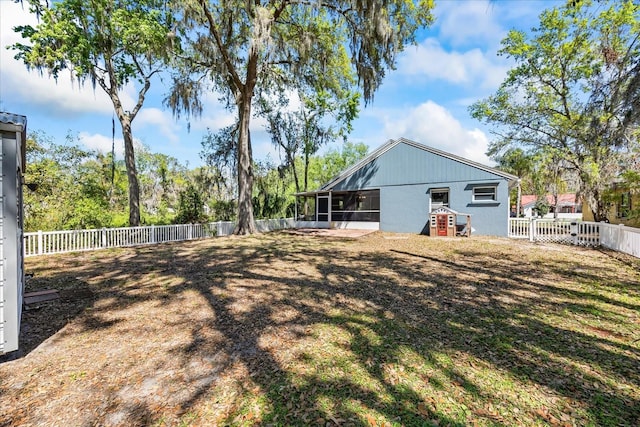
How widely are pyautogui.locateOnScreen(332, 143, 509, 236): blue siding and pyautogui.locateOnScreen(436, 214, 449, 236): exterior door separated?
101 cm

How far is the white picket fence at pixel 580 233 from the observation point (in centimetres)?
789

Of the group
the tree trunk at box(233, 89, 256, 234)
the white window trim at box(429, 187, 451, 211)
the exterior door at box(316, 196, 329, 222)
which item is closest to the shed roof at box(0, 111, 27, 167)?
the tree trunk at box(233, 89, 256, 234)

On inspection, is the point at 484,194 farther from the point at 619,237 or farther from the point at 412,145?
the point at 619,237

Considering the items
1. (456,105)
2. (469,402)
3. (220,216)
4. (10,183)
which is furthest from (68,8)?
(456,105)

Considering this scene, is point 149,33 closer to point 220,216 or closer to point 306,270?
point 220,216

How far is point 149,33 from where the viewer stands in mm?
10406

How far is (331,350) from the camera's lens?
2.97 metres

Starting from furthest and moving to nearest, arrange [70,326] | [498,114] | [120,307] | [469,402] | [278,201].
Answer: [278,201]
[498,114]
[120,307]
[70,326]
[469,402]

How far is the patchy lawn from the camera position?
2.11 metres

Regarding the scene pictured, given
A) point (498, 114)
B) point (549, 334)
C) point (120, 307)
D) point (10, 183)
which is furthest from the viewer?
point (498, 114)

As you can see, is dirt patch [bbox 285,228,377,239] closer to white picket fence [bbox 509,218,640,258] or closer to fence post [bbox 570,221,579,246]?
white picket fence [bbox 509,218,640,258]

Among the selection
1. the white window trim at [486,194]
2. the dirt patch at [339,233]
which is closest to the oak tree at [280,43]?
the dirt patch at [339,233]

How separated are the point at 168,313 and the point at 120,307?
95cm

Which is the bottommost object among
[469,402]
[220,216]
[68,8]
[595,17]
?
Answer: [469,402]
